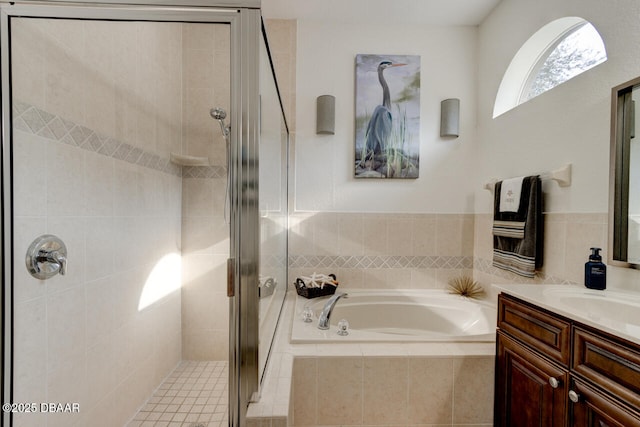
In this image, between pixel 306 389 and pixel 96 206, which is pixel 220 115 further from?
pixel 306 389

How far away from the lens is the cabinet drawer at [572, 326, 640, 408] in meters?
0.84

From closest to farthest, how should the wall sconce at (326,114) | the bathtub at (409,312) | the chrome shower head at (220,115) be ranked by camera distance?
the chrome shower head at (220,115), the bathtub at (409,312), the wall sconce at (326,114)

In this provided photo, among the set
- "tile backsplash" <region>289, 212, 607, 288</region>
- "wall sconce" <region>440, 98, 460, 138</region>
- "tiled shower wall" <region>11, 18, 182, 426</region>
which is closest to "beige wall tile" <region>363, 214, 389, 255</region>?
"tile backsplash" <region>289, 212, 607, 288</region>

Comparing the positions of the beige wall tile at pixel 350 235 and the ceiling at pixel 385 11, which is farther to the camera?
the beige wall tile at pixel 350 235

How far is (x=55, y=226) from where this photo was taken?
44.5 inches

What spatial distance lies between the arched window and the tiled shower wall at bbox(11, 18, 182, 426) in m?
2.11

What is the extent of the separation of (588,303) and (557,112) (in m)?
1.09

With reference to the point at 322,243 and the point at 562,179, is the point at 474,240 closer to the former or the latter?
the point at 562,179

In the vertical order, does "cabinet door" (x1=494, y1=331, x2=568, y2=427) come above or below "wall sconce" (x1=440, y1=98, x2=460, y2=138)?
below

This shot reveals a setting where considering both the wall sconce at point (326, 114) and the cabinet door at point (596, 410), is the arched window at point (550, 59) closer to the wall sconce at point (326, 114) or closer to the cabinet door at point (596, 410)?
the wall sconce at point (326, 114)

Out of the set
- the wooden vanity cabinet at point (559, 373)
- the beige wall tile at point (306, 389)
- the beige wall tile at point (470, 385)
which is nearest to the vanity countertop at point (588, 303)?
the wooden vanity cabinet at point (559, 373)

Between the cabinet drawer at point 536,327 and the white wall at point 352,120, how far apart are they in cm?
127

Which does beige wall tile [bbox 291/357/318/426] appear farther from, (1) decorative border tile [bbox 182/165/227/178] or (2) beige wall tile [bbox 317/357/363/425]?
(1) decorative border tile [bbox 182/165/227/178]

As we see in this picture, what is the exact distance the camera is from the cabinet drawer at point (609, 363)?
838 millimetres
